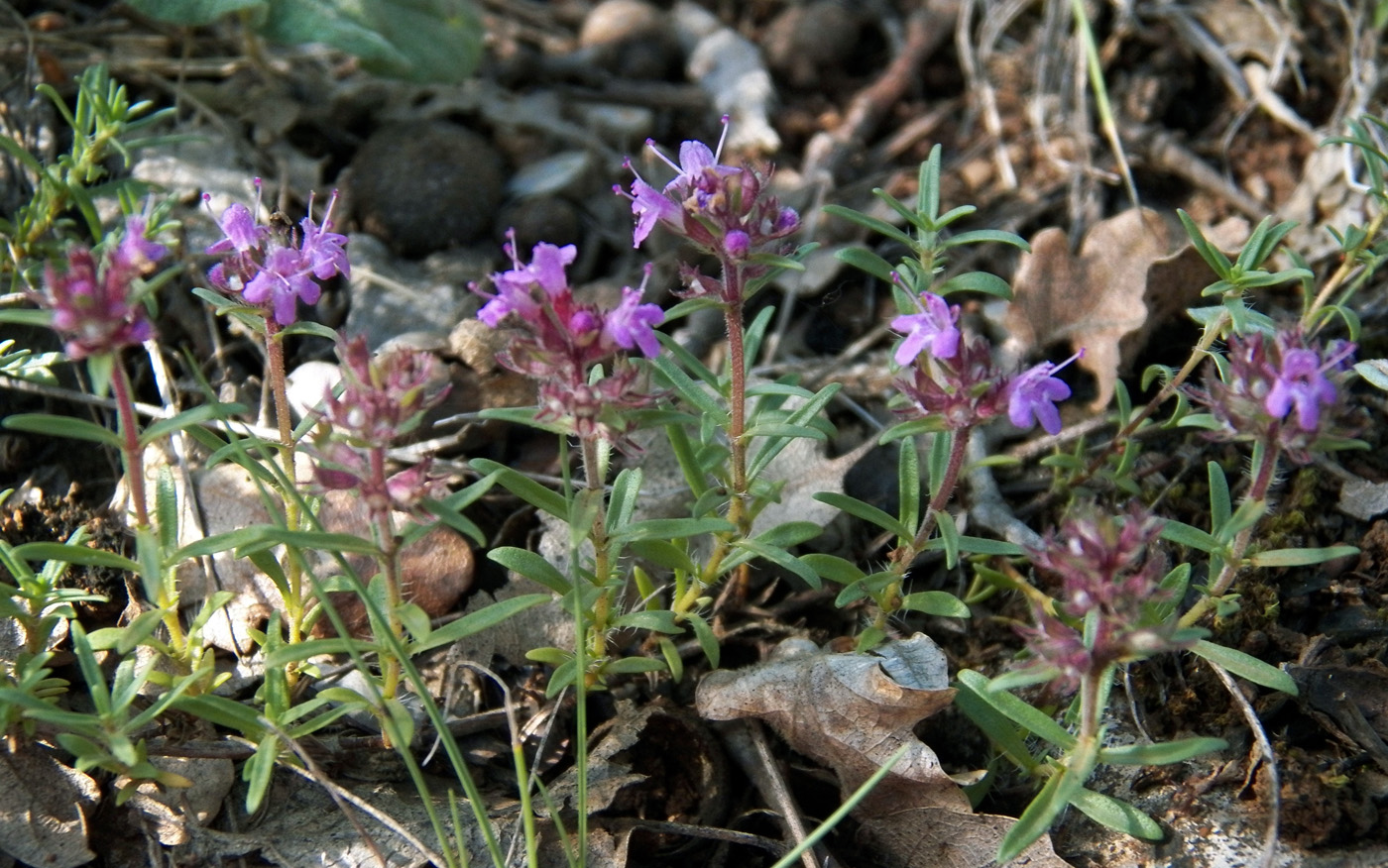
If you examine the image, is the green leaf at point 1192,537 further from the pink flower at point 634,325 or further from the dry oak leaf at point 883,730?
the pink flower at point 634,325

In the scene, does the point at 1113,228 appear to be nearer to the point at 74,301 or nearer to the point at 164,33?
the point at 74,301

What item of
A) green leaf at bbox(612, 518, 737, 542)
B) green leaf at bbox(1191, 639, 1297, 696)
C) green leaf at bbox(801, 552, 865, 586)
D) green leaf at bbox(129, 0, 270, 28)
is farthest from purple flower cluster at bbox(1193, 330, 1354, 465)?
green leaf at bbox(129, 0, 270, 28)

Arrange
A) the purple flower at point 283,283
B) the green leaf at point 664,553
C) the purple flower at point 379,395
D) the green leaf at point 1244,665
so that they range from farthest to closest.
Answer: the green leaf at point 664,553 < the purple flower at point 283,283 < the green leaf at point 1244,665 < the purple flower at point 379,395

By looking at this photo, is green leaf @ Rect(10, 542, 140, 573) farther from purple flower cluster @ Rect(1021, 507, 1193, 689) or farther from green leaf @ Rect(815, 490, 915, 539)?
purple flower cluster @ Rect(1021, 507, 1193, 689)

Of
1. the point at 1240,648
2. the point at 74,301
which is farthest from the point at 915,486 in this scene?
the point at 74,301

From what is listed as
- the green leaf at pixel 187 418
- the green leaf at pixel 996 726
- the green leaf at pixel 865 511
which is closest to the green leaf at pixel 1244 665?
the green leaf at pixel 996 726
